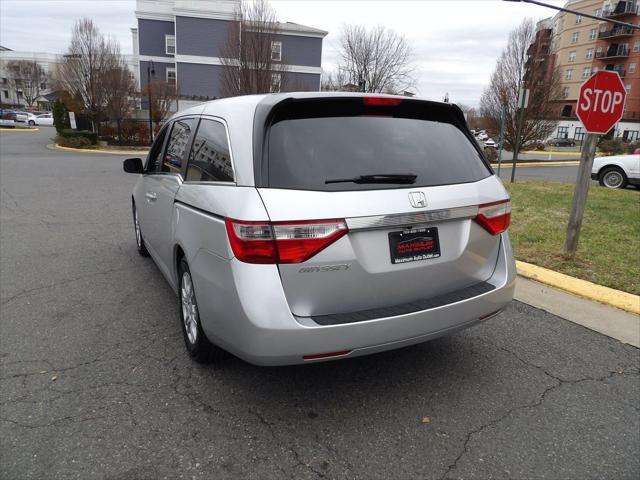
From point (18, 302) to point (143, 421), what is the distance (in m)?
2.50

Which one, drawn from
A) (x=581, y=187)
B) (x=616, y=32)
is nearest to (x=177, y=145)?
(x=581, y=187)

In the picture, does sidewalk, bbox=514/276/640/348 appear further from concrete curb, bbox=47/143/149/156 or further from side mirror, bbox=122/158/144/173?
concrete curb, bbox=47/143/149/156

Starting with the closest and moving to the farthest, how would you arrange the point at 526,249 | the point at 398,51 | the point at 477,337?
the point at 477,337, the point at 526,249, the point at 398,51

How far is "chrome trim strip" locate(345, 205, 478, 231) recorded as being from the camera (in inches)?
92.3

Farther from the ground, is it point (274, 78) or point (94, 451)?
point (274, 78)

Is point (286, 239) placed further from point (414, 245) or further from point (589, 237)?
point (589, 237)

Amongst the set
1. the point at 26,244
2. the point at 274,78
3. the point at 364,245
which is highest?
the point at 274,78

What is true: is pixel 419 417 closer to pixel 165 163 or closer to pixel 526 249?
pixel 165 163

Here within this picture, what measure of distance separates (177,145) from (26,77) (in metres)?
102

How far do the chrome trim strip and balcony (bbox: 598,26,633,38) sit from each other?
74.0 metres

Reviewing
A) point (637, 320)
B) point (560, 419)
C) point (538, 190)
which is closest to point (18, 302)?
point (560, 419)

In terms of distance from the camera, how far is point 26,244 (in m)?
6.23

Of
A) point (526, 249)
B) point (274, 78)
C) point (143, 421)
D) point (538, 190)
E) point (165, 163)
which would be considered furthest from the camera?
point (274, 78)

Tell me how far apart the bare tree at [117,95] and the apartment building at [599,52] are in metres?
51.7
